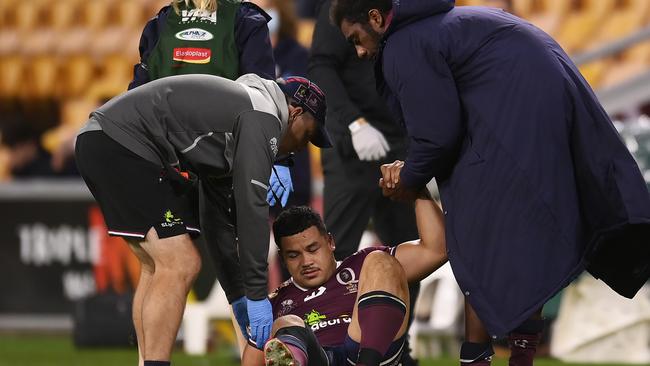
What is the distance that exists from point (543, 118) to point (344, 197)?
1.75 meters

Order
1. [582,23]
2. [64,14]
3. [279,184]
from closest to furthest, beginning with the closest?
[279,184], [582,23], [64,14]

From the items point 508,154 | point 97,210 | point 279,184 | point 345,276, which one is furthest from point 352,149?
point 97,210

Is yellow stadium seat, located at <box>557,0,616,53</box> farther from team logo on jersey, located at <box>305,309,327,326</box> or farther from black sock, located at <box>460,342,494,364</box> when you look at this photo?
black sock, located at <box>460,342,494,364</box>

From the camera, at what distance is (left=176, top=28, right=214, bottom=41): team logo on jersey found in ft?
16.0

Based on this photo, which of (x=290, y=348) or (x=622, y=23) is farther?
(x=622, y=23)

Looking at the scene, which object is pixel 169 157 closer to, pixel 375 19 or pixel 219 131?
pixel 219 131

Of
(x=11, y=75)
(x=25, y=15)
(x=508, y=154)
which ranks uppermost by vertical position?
(x=508, y=154)

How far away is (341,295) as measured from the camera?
15.4ft

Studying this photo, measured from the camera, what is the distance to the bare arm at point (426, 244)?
4.37 metres

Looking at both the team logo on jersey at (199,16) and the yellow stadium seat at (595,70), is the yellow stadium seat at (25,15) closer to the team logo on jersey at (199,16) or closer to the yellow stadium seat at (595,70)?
the yellow stadium seat at (595,70)

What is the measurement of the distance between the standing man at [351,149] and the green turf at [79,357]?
148cm

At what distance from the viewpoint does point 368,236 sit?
8312mm

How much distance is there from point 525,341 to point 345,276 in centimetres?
75

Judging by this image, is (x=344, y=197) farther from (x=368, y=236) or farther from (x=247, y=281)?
(x=368, y=236)
